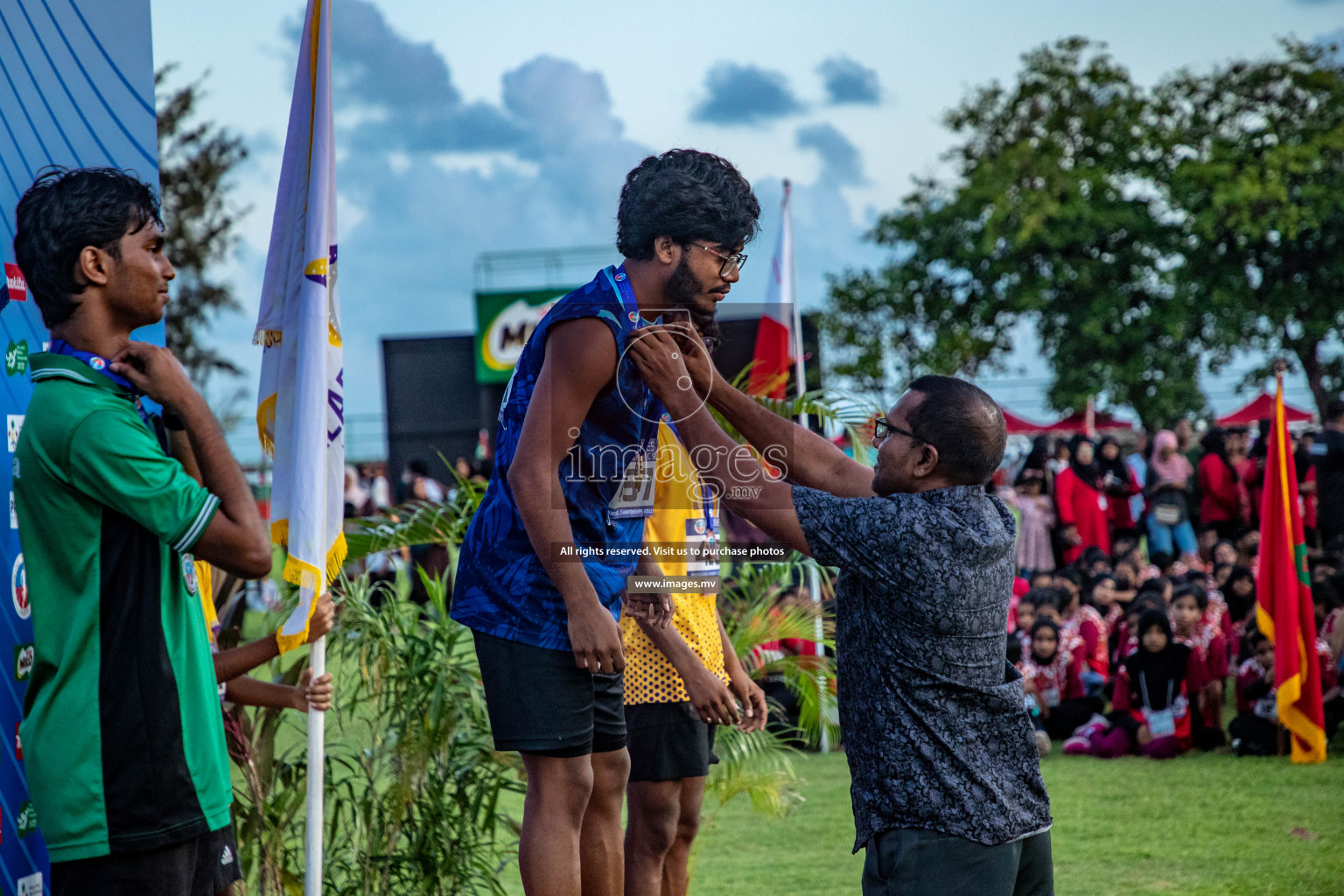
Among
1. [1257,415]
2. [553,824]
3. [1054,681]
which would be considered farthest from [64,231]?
[1257,415]

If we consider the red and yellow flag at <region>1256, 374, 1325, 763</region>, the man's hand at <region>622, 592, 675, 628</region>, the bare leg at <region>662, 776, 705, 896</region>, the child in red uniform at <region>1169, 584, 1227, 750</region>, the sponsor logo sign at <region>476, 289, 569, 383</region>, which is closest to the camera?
the man's hand at <region>622, 592, 675, 628</region>

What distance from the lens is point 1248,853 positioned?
507cm

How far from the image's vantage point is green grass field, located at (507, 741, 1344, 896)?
15.6 ft

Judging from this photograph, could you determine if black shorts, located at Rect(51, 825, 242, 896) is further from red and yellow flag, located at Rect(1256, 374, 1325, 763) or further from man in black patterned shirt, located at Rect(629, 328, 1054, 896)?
red and yellow flag, located at Rect(1256, 374, 1325, 763)

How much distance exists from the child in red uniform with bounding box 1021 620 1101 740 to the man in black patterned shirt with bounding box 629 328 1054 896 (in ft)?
18.3

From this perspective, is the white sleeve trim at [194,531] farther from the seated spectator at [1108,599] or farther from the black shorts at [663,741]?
the seated spectator at [1108,599]

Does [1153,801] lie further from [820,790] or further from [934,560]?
[934,560]

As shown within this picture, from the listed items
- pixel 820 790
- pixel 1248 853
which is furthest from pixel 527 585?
pixel 820 790

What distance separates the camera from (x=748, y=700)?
3.60 meters

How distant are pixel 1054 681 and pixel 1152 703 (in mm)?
653

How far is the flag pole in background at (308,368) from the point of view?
9.92 ft

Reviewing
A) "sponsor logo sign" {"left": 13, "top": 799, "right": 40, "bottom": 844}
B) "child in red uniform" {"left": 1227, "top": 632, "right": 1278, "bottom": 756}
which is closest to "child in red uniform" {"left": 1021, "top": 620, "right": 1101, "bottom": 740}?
"child in red uniform" {"left": 1227, "top": 632, "right": 1278, "bottom": 756}

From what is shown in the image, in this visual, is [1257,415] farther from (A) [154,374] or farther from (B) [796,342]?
(A) [154,374]

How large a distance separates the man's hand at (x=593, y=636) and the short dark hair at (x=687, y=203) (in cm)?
75
